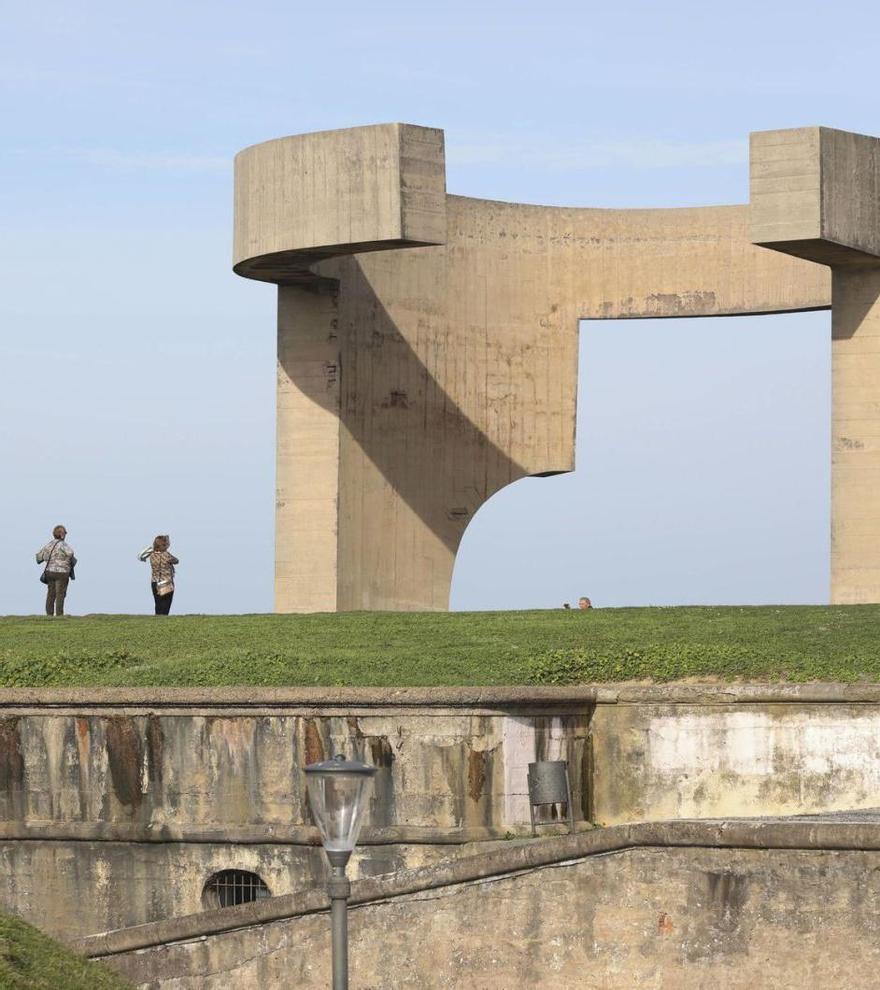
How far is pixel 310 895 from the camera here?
1240 centimetres

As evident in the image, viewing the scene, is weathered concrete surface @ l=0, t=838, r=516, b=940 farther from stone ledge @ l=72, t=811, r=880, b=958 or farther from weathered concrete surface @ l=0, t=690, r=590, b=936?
stone ledge @ l=72, t=811, r=880, b=958

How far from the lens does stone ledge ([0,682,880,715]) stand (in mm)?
14797

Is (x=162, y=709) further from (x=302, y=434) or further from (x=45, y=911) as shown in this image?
(x=302, y=434)

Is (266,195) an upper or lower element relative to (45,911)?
upper

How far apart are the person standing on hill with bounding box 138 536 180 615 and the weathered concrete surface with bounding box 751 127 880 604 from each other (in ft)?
25.6

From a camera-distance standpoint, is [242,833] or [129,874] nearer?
[242,833]

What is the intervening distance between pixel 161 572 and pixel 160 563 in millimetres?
112

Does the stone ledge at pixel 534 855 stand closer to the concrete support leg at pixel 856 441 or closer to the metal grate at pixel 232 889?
the metal grate at pixel 232 889

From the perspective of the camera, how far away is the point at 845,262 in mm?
22391

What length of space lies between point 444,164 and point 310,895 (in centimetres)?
1165

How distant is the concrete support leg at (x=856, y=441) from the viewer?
73.2 feet

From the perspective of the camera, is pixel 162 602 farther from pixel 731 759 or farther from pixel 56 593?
pixel 731 759

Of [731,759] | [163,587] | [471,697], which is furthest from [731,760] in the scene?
[163,587]

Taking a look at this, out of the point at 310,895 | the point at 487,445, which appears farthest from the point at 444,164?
the point at 310,895
